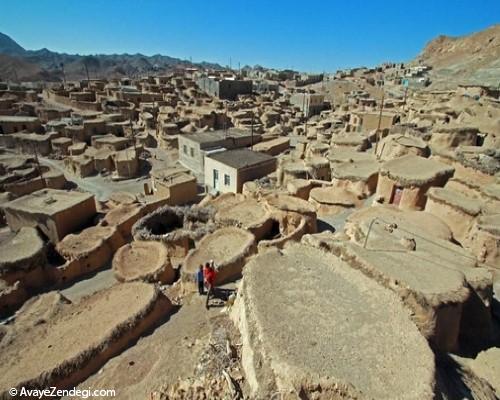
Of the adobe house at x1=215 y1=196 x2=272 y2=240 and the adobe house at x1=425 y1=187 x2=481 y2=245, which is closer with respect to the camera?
the adobe house at x1=425 y1=187 x2=481 y2=245

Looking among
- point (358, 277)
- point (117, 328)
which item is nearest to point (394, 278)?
point (358, 277)

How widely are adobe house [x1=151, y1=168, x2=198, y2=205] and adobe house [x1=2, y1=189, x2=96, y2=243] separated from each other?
4.54 meters

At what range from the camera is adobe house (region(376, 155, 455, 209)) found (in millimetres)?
13156

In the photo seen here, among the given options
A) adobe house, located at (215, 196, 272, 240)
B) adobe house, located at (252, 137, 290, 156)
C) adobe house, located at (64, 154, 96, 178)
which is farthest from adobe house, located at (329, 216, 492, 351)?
adobe house, located at (64, 154, 96, 178)

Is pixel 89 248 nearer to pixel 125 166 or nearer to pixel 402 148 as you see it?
pixel 125 166

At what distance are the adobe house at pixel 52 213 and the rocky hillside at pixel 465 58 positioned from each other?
51.5m

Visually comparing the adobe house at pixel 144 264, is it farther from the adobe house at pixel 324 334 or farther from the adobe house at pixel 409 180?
the adobe house at pixel 409 180

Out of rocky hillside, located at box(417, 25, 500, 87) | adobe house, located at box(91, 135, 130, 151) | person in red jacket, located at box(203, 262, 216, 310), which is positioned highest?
rocky hillside, located at box(417, 25, 500, 87)

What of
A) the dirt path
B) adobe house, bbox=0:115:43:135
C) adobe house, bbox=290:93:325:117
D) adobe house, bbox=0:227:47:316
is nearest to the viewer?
adobe house, bbox=0:227:47:316

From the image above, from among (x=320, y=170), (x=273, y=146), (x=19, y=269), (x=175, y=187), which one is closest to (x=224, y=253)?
(x=19, y=269)

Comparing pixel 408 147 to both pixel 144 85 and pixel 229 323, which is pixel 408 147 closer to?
pixel 229 323

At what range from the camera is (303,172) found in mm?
19078

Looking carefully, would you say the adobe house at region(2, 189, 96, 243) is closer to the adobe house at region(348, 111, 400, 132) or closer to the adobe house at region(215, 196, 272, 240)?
the adobe house at region(215, 196, 272, 240)

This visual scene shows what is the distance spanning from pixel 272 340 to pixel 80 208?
1609cm
